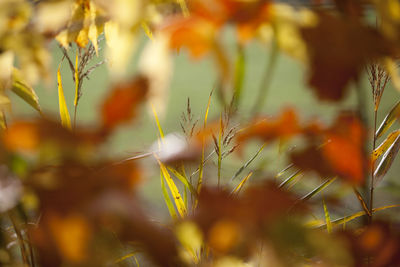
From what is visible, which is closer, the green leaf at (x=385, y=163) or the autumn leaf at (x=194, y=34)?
the autumn leaf at (x=194, y=34)

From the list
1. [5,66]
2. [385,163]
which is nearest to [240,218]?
[5,66]

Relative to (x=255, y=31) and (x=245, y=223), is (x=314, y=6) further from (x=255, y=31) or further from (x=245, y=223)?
(x=245, y=223)

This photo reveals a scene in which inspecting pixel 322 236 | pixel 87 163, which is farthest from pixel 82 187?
pixel 322 236

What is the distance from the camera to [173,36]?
22cm

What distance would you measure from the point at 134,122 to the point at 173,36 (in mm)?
51

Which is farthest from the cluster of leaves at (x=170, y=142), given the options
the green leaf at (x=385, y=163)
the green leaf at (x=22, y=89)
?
the green leaf at (x=385, y=163)

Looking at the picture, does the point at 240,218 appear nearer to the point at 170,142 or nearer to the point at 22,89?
the point at 170,142

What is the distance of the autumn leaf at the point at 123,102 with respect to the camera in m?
0.21

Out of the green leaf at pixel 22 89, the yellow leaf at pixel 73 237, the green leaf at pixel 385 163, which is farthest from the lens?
the green leaf at pixel 385 163

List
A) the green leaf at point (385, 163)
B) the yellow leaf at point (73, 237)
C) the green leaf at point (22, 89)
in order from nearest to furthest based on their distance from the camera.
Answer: the yellow leaf at point (73, 237), the green leaf at point (22, 89), the green leaf at point (385, 163)

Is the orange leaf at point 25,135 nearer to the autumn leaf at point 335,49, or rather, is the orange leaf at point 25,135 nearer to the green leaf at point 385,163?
the autumn leaf at point 335,49

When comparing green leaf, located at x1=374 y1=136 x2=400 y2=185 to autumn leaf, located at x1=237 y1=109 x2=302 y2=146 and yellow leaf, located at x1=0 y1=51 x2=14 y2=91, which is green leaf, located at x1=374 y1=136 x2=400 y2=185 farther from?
yellow leaf, located at x1=0 y1=51 x2=14 y2=91

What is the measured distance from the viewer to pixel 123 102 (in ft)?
0.70

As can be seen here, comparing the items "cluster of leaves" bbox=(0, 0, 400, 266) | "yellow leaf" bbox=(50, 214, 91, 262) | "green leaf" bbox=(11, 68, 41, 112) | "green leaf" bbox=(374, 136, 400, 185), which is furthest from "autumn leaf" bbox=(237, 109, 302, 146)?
"green leaf" bbox=(374, 136, 400, 185)
